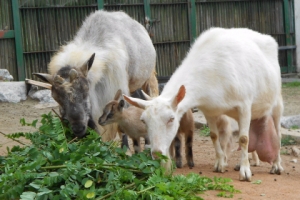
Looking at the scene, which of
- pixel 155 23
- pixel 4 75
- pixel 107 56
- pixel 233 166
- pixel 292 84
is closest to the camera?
pixel 107 56

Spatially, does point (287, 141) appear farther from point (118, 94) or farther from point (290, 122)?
point (118, 94)

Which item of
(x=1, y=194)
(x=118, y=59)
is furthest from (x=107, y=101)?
(x=1, y=194)

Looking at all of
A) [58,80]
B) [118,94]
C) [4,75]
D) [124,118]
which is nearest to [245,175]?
[124,118]

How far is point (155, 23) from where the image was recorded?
1402 centimetres

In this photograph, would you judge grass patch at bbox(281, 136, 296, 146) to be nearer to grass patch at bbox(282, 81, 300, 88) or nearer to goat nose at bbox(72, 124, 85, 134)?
goat nose at bbox(72, 124, 85, 134)

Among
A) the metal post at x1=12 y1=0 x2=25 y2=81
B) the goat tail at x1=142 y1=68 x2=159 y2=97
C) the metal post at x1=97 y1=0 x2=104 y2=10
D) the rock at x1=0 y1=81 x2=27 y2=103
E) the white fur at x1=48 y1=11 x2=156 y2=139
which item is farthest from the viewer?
the metal post at x1=97 y1=0 x2=104 y2=10

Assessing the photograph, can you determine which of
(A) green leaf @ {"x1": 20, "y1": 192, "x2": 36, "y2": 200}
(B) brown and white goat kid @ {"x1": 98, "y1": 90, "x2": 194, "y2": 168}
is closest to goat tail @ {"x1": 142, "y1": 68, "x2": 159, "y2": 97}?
(B) brown and white goat kid @ {"x1": 98, "y1": 90, "x2": 194, "y2": 168}

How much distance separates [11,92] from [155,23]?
3.92m

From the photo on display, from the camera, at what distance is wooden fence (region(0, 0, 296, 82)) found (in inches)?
484

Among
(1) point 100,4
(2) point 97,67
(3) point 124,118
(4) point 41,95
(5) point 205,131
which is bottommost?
(5) point 205,131

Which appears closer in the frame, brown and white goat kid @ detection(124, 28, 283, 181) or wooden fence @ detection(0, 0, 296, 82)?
brown and white goat kid @ detection(124, 28, 283, 181)

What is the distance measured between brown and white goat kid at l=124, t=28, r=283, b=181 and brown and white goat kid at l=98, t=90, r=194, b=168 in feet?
1.31

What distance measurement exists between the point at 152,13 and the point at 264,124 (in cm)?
720

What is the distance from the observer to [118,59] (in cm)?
713
